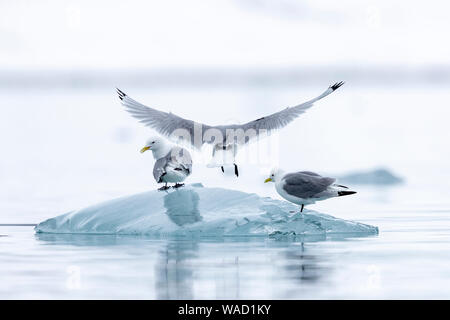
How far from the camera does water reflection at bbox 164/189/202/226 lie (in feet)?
34.6

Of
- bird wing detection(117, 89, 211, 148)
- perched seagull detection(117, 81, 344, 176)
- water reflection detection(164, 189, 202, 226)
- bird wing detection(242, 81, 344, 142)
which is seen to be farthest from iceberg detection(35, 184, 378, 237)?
bird wing detection(242, 81, 344, 142)

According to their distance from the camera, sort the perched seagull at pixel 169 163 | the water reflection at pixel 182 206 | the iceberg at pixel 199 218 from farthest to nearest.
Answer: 1. the perched seagull at pixel 169 163
2. the water reflection at pixel 182 206
3. the iceberg at pixel 199 218

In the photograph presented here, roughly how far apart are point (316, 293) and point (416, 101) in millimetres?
50119

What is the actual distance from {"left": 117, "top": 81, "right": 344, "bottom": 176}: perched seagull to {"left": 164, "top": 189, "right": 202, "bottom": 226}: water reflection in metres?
1.13

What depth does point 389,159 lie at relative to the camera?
87.5ft

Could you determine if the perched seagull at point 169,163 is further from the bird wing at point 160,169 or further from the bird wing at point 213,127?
the bird wing at point 213,127

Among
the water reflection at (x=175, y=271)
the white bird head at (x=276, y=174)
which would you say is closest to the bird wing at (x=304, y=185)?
the white bird head at (x=276, y=174)

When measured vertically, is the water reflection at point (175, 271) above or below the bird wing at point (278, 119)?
below

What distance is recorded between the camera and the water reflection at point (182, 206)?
1055 centimetres

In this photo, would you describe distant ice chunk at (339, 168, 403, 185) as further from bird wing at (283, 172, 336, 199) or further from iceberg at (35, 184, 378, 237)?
bird wing at (283, 172, 336, 199)

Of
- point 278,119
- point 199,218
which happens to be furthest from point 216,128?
point 199,218

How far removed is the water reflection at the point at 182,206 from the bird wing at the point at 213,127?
1.33 m
